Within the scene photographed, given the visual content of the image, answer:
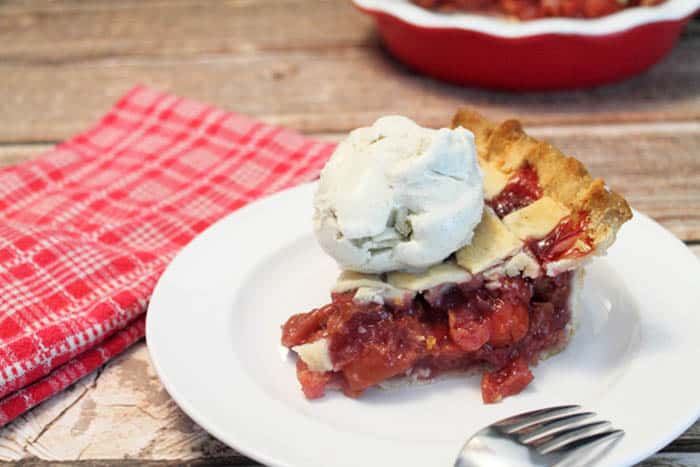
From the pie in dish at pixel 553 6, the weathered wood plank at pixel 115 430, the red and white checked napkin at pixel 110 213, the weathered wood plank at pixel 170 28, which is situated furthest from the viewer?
the weathered wood plank at pixel 170 28

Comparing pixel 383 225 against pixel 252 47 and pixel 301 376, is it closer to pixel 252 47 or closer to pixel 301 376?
pixel 301 376

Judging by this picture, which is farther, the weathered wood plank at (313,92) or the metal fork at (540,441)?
the weathered wood plank at (313,92)

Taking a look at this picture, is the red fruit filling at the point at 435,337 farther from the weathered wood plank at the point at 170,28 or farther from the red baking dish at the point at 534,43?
the weathered wood plank at the point at 170,28

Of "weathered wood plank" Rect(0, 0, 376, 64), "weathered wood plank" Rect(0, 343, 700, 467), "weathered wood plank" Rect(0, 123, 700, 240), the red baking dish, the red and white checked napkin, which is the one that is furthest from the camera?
"weathered wood plank" Rect(0, 0, 376, 64)

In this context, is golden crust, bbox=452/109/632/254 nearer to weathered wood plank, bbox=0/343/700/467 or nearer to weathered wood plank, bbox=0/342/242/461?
weathered wood plank, bbox=0/343/700/467

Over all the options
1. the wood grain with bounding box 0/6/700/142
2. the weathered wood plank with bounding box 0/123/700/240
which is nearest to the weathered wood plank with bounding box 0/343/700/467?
the weathered wood plank with bounding box 0/123/700/240

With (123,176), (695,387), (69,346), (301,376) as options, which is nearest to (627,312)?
(695,387)

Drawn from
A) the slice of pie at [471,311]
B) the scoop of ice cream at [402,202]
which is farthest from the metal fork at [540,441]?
the scoop of ice cream at [402,202]
